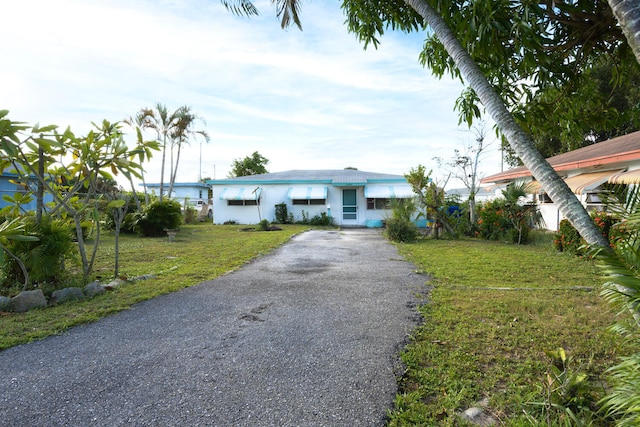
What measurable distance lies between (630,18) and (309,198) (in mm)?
19792

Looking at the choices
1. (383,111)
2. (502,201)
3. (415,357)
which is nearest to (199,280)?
Result: (415,357)

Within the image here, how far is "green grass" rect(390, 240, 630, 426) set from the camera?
2.58 meters

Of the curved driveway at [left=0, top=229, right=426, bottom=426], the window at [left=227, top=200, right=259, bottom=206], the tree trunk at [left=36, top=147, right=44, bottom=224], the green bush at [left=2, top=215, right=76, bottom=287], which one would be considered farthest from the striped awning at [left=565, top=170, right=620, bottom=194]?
the window at [left=227, top=200, right=259, bottom=206]

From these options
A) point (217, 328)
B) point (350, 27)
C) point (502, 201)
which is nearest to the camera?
point (217, 328)

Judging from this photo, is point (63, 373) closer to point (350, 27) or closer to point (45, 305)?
point (45, 305)

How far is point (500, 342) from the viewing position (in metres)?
3.66

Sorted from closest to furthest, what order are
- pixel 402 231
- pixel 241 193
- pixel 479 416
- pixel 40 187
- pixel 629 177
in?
1. pixel 479 416
2. pixel 40 187
3. pixel 629 177
4. pixel 402 231
5. pixel 241 193

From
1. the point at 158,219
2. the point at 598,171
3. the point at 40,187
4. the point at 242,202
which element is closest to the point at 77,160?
the point at 40,187

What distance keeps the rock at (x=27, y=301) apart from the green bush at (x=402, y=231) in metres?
11.0

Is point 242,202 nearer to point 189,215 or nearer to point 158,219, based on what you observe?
point 189,215

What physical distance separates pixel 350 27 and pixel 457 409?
15.6ft

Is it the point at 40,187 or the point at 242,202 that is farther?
the point at 242,202

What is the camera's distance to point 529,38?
9.67ft

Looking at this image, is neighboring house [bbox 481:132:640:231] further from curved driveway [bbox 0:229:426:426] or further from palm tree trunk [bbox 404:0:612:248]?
curved driveway [bbox 0:229:426:426]
